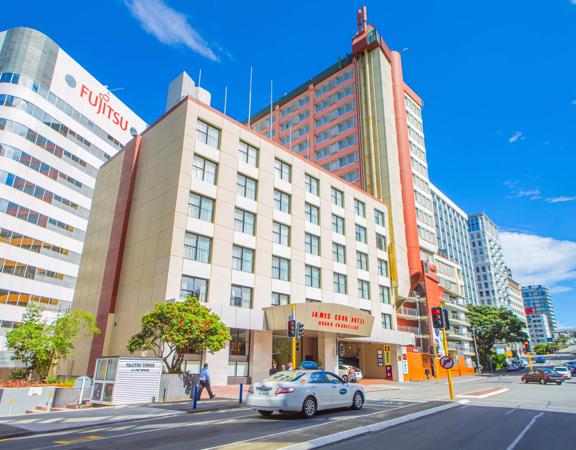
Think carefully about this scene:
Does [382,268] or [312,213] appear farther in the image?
[382,268]

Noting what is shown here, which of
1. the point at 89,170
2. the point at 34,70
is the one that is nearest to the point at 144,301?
the point at 89,170

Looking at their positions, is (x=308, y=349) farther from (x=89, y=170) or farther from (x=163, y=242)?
(x=89, y=170)

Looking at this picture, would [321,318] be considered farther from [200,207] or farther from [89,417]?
[89,417]

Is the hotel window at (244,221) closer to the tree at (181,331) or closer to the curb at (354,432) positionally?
the tree at (181,331)

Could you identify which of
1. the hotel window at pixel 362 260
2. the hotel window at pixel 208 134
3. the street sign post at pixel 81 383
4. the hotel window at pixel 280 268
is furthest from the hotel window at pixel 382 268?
the street sign post at pixel 81 383

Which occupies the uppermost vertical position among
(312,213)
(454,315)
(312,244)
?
(312,213)

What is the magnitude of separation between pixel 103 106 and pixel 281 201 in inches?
1780

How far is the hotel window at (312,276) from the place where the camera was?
118 ft

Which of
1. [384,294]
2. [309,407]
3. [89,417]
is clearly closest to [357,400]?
[309,407]

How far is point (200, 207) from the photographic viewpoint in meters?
29.9

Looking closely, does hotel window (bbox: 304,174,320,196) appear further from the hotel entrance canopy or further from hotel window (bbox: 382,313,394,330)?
hotel window (bbox: 382,313,394,330)

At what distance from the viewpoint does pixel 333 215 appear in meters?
41.6

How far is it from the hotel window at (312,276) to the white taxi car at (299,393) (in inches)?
845

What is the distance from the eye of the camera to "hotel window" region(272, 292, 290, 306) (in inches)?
1291
